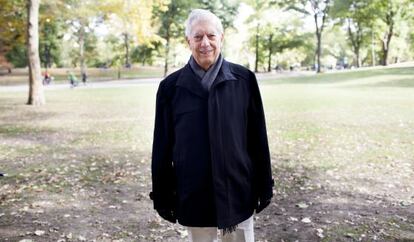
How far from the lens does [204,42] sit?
2.13 metres

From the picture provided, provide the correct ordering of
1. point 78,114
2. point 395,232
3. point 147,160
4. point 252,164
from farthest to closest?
point 78,114
point 147,160
point 395,232
point 252,164

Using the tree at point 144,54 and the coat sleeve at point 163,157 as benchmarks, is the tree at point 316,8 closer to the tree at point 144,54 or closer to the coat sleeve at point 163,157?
the tree at point 144,54

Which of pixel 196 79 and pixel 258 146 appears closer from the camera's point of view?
pixel 196 79

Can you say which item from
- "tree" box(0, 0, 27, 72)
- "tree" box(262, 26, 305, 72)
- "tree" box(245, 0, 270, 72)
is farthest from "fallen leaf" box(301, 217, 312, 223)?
"tree" box(262, 26, 305, 72)

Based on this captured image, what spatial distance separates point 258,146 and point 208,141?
0.34 meters

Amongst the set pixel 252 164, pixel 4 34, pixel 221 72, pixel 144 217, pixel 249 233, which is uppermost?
pixel 4 34

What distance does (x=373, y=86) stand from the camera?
19.5 meters

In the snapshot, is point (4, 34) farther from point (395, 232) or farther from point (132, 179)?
point (395, 232)

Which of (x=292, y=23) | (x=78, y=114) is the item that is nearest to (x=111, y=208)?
(x=78, y=114)

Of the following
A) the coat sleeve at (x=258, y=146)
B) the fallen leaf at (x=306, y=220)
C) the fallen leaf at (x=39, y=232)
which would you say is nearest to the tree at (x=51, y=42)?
the fallen leaf at (x=39, y=232)

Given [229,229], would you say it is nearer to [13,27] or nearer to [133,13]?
[133,13]

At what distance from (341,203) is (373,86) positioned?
52.7ft

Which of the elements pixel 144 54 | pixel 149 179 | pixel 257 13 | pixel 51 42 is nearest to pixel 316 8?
pixel 257 13

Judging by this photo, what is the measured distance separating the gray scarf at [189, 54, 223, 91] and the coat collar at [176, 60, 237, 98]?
2cm
